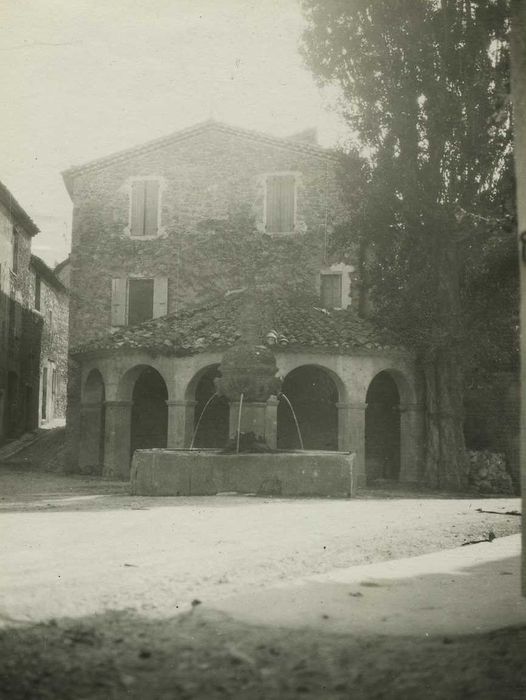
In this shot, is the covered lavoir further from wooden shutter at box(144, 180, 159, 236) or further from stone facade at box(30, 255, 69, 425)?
stone facade at box(30, 255, 69, 425)

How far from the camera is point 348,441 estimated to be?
1672 cm

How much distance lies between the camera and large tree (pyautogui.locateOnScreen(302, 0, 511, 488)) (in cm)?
1539

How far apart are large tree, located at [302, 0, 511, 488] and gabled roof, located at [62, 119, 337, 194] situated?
386 cm

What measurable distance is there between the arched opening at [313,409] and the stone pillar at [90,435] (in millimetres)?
4276

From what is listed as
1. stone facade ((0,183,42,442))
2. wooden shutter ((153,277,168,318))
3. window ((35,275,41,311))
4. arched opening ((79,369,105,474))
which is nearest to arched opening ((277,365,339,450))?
wooden shutter ((153,277,168,318))

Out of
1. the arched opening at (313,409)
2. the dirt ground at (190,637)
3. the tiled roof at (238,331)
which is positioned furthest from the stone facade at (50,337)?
the dirt ground at (190,637)

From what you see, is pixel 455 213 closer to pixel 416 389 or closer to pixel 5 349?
pixel 416 389

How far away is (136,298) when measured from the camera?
20953 millimetres

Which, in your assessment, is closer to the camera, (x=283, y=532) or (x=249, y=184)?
(x=283, y=532)

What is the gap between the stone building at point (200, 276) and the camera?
18.3 meters

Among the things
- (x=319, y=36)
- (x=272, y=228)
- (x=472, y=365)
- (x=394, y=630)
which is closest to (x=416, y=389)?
(x=472, y=365)

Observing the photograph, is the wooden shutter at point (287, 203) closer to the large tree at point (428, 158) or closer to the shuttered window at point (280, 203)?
the shuttered window at point (280, 203)

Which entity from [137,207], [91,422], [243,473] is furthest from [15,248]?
[243,473]

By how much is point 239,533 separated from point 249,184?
1622 centimetres
